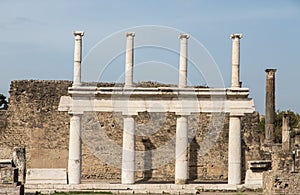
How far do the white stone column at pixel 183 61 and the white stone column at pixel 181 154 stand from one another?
1.29 m

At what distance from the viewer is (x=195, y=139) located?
33312 mm

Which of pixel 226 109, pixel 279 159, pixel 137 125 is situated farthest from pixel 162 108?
pixel 279 159

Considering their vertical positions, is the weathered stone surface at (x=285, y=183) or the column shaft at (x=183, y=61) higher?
the column shaft at (x=183, y=61)

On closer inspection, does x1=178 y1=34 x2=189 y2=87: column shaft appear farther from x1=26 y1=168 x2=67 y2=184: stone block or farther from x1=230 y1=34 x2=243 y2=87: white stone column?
x1=26 y1=168 x2=67 y2=184: stone block

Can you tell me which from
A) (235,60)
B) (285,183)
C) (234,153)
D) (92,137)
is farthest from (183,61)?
(285,183)

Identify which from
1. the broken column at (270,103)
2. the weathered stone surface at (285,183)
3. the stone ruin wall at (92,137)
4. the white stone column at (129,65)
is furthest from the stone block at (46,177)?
the weathered stone surface at (285,183)

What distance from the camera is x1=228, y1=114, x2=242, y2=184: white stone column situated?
2812cm

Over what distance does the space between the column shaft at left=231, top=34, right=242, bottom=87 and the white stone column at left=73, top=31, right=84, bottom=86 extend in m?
5.41

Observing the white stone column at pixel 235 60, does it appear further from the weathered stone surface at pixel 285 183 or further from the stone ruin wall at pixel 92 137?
the weathered stone surface at pixel 285 183

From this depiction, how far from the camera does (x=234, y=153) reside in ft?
92.6

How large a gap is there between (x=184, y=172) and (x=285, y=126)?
8.15m

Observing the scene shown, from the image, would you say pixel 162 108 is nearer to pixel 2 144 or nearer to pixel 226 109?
pixel 226 109

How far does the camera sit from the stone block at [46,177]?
2780cm

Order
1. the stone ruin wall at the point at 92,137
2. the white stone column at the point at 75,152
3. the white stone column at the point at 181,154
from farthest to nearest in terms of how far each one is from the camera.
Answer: the stone ruin wall at the point at 92,137
the white stone column at the point at 181,154
the white stone column at the point at 75,152
